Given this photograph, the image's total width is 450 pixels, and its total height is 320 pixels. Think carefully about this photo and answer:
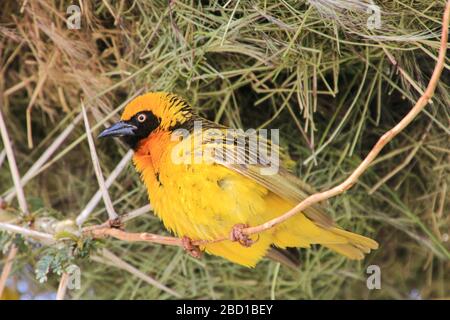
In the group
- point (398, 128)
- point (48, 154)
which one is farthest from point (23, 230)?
point (398, 128)

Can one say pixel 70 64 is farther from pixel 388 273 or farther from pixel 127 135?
pixel 388 273

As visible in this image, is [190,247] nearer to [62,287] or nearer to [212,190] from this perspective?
[212,190]

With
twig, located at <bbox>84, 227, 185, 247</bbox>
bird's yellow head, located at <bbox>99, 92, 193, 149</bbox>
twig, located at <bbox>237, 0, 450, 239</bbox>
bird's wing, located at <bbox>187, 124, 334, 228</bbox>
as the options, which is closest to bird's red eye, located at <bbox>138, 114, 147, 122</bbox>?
bird's yellow head, located at <bbox>99, 92, 193, 149</bbox>

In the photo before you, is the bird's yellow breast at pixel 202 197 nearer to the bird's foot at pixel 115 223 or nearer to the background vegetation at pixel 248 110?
the bird's foot at pixel 115 223

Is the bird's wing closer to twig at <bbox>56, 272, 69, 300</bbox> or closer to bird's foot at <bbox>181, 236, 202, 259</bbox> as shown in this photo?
bird's foot at <bbox>181, 236, 202, 259</bbox>

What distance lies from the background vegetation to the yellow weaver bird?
141 mm

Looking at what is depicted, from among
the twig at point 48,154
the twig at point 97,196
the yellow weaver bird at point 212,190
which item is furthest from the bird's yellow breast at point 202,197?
the twig at point 48,154

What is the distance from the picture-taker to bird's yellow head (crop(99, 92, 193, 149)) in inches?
66.7

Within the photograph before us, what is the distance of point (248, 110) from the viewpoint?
202cm

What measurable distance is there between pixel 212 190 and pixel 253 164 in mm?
112

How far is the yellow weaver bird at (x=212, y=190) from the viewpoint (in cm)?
156

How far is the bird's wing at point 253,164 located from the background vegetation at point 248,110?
0.49ft
